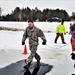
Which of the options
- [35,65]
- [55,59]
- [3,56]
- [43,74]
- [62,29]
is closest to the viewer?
[43,74]

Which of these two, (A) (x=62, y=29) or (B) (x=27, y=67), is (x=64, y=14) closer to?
(A) (x=62, y=29)

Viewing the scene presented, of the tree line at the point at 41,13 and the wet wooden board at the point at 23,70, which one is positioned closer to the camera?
the wet wooden board at the point at 23,70

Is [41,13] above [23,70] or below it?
below

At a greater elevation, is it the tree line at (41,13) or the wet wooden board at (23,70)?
the wet wooden board at (23,70)

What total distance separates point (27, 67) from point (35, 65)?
2.17 feet

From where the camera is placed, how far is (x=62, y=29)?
704 inches

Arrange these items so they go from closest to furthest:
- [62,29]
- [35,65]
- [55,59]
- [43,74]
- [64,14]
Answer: [43,74] → [35,65] → [55,59] → [62,29] → [64,14]

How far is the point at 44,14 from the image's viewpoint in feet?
400

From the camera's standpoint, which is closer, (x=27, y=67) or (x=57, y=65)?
(x=27, y=67)

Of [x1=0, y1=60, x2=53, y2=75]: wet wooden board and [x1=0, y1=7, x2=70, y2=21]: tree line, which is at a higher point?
[x1=0, y1=60, x2=53, y2=75]: wet wooden board

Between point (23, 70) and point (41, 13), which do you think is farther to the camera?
point (41, 13)

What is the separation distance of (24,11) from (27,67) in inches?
4724

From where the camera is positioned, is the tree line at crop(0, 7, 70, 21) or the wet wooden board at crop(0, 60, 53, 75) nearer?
the wet wooden board at crop(0, 60, 53, 75)

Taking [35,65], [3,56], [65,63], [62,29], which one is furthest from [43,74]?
[62,29]
